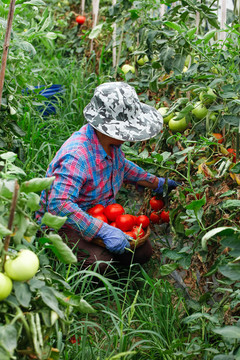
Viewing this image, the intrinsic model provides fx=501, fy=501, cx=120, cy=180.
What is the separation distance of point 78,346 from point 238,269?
791 mm

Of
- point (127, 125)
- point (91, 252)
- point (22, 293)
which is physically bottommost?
point (91, 252)

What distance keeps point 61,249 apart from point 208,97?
1.20m

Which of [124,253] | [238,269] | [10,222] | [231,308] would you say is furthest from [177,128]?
[10,222]

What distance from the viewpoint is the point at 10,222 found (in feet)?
3.79

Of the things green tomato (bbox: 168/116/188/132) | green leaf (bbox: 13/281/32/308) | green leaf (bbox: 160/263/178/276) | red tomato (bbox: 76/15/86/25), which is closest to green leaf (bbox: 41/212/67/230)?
green leaf (bbox: 13/281/32/308)

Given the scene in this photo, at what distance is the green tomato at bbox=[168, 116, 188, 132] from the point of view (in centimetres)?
248

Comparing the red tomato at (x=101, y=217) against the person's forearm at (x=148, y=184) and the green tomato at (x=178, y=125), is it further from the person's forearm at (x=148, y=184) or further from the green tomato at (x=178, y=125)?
the green tomato at (x=178, y=125)

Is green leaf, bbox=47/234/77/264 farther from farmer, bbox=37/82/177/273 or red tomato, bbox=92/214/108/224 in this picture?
red tomato, bbox=92/214/108/224

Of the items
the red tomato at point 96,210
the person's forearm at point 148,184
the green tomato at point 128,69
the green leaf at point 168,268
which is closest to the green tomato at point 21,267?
the green leaf at point 168,268

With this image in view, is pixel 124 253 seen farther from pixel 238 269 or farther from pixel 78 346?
pixel 238 269

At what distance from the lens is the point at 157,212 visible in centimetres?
270

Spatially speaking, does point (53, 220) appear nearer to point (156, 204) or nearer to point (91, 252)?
point (91, 252)

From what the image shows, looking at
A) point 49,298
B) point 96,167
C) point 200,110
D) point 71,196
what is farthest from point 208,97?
point 49,298

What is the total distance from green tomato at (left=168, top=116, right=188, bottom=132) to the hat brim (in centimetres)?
11
